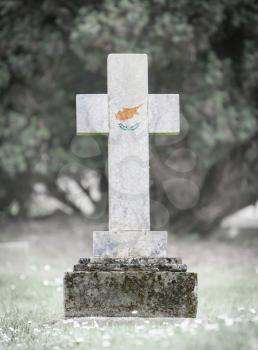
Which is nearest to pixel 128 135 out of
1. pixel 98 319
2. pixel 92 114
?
pixel 92 114

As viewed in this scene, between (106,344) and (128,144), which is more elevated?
(128,144)

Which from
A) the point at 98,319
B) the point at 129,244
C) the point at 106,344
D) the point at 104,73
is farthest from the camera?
the point at 104,73

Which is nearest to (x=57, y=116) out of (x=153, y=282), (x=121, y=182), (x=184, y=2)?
(x=184, y=2)

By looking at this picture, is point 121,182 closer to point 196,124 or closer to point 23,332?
point 23,332

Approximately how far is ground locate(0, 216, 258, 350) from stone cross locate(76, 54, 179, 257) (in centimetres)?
90

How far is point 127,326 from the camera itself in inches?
207

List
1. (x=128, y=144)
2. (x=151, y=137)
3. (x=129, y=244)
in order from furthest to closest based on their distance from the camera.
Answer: (x=151, y=137) → (x=128, y=144) → (x=129, y=244)

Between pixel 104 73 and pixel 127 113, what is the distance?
611 centimetres

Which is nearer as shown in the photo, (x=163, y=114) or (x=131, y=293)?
(x=131, y=293)

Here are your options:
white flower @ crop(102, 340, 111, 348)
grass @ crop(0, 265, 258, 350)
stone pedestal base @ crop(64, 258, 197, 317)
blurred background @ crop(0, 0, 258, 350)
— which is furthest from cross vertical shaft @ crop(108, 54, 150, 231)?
blurred background @ crop(0, 0, 258, 350)

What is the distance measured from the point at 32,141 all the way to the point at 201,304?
6.25 meters

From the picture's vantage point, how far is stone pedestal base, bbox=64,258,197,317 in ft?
18.5

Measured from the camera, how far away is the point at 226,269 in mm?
11273

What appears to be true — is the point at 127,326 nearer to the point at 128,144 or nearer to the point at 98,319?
the point at 98,319
